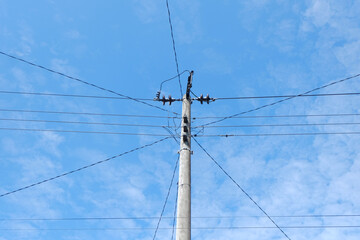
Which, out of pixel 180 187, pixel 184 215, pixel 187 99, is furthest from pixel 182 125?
pixel 184 215

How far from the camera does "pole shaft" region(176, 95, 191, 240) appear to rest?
615 centimetres

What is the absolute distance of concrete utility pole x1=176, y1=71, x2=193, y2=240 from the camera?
616cm

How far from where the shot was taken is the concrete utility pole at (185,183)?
6.16m

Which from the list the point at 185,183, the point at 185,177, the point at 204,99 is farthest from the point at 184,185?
the point at 204,99

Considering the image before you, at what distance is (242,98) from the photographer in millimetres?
9797

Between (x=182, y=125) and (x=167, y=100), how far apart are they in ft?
5.79

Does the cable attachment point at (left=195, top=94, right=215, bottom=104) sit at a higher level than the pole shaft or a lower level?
higher

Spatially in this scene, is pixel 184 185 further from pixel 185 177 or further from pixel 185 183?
pixel 185 177

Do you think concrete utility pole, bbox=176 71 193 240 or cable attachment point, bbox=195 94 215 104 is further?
cable attachment point, bbox=195 94 215 104

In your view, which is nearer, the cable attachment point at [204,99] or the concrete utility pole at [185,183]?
the concrete utility pole at [185,183]

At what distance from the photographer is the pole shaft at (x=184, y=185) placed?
20.2ft

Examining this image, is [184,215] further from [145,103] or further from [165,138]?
[145,103]

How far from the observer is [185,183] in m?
6.77

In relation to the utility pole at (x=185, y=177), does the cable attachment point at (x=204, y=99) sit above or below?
above
